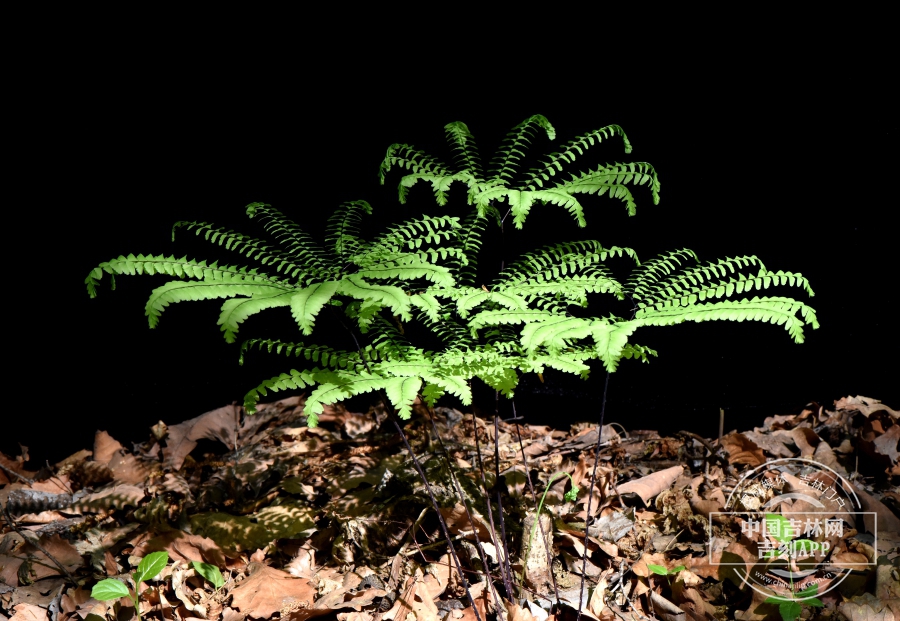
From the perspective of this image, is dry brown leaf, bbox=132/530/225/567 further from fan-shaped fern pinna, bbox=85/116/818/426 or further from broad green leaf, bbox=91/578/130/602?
fan-shaped fern pinna, bbox=85/116/818/426

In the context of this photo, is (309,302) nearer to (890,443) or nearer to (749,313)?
(749,313)

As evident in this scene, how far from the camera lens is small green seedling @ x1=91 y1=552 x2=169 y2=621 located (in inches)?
80.7

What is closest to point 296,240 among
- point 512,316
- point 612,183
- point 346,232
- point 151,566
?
point 346,232

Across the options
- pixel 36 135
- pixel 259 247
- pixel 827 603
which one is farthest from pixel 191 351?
pixel 827 603

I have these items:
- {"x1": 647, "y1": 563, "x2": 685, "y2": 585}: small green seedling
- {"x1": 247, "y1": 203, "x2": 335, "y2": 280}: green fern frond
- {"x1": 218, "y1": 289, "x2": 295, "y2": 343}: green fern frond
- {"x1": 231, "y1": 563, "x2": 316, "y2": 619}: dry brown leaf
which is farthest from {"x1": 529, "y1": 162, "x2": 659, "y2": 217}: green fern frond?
{"x1": 231, "y1": 563, "x2": 316, "y2": 619}: dry brown leaf

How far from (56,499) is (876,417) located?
4.22 meters

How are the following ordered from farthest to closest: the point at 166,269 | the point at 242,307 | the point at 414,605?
the point at 414,605
the point at 166,269
the point at 242,307

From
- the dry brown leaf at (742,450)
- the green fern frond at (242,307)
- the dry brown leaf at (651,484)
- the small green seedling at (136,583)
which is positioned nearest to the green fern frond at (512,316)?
the green fern frond at (242,307)

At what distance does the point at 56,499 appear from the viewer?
302 cm

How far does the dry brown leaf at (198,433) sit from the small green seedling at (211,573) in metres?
1.03

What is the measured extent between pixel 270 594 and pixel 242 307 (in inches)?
51.4

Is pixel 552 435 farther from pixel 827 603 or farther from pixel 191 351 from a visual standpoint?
pixel 191 351

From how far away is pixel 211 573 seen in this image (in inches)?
95.1

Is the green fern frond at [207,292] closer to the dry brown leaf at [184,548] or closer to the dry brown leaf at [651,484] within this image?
the dry brown leaf at [184,548]
